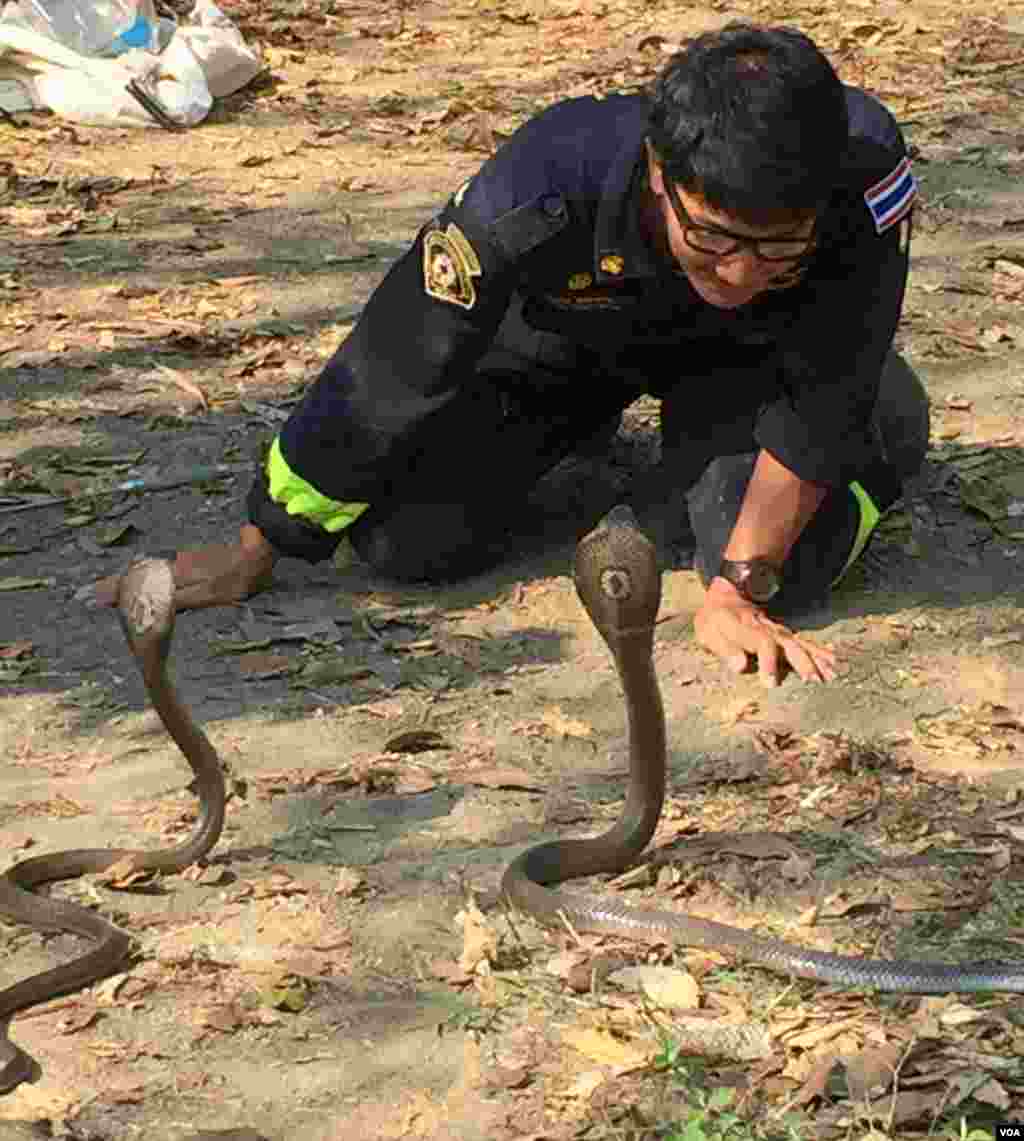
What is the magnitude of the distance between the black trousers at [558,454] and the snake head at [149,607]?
4.68 ft

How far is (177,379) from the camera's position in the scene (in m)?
6.68

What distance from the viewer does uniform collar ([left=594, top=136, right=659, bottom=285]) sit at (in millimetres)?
4645

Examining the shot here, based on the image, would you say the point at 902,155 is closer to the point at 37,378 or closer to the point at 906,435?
the point at 906,435

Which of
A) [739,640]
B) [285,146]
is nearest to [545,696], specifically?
[739,640]

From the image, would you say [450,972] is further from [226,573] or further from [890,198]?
[890,198]

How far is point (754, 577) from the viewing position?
5.08 meters

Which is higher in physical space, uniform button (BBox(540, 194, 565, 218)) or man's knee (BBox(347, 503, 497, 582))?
uniform button (BBox(540, 194, 565, 218))

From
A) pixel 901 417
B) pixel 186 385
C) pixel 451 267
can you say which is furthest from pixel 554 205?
pixel 186 385

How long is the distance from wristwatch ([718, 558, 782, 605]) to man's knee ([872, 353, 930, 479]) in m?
0.56

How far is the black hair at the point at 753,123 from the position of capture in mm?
4082

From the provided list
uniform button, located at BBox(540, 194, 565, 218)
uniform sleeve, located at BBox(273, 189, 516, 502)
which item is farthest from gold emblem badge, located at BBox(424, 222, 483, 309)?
uniform button, located at BBox(540, 194, 565, 218)

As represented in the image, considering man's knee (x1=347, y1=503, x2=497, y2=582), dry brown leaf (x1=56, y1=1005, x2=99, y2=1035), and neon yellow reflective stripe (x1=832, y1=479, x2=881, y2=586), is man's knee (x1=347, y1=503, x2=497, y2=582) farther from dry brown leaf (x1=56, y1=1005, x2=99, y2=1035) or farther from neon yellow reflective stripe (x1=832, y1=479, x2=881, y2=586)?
dry brown leaf (x1=56, y1=1005, x2=99, y2=1035)

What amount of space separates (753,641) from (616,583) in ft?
4.45

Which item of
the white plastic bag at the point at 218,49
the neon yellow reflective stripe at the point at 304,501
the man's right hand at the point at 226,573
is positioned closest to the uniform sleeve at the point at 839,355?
the neon yellow reflective stripe at the point at 304,501
